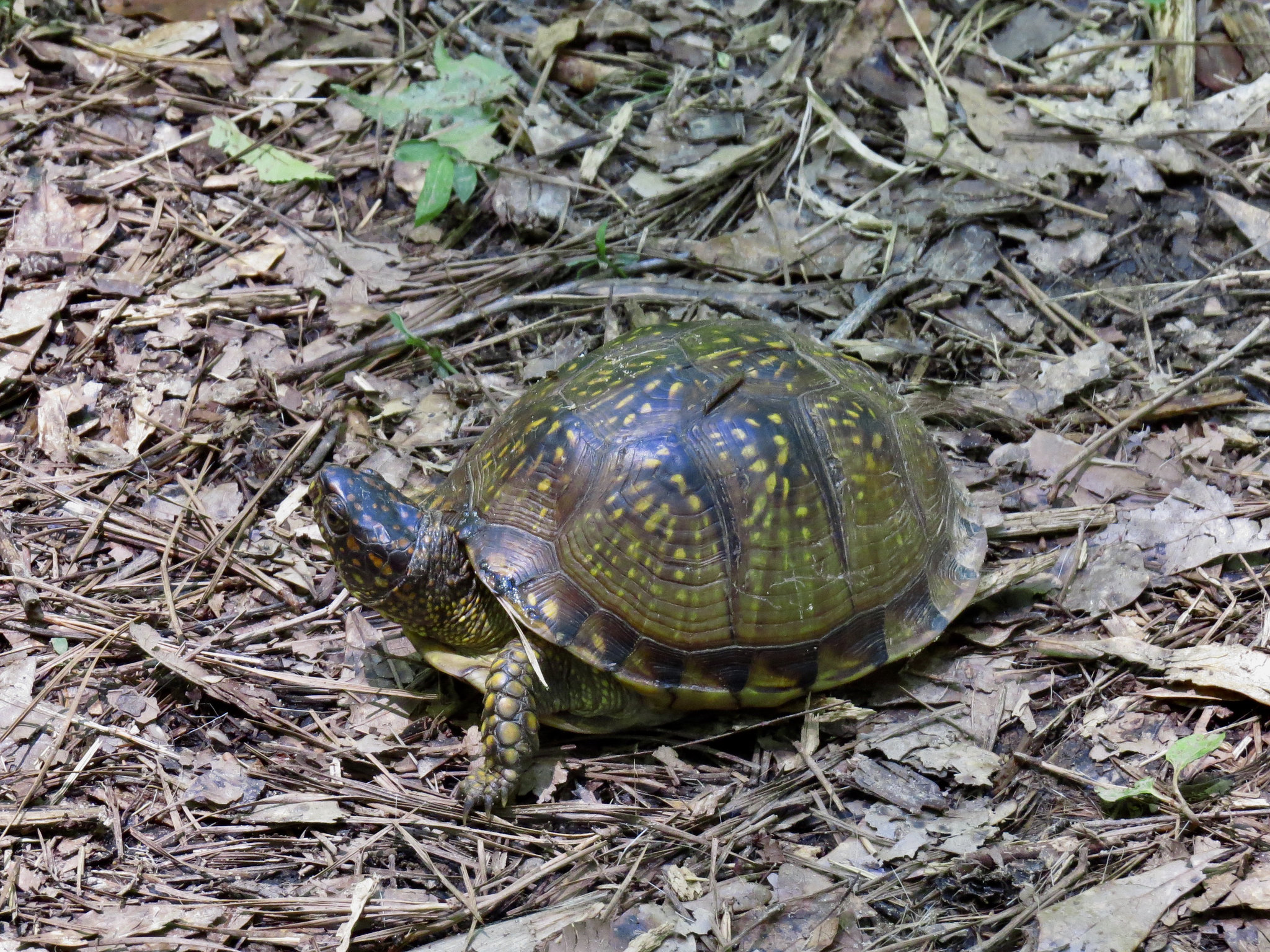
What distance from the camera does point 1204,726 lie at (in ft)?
10.3

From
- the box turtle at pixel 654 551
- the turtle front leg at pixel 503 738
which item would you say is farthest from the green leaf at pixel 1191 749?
the turtle front leg at pixel 503 738

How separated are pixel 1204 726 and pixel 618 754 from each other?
1.83 metres

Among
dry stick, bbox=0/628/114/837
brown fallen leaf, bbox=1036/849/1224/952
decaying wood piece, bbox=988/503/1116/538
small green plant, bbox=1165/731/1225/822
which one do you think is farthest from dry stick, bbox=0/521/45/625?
small green plant, bbox=1165/731/1225/822

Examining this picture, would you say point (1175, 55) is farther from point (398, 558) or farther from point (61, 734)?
point (61, 734)

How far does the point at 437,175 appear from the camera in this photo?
462 cm

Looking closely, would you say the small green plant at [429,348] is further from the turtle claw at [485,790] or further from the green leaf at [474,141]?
the turtle claw at [485,790]

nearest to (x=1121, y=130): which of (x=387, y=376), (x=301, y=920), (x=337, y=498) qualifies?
(x=387, y=376)

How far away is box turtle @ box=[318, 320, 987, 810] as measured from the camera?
3125 mm

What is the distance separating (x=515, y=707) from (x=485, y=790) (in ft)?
0.84

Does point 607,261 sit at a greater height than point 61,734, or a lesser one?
greater

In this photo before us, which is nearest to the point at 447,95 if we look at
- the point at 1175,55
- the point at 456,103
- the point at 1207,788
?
the point at 456,103

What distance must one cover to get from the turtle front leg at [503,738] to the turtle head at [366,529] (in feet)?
1.42

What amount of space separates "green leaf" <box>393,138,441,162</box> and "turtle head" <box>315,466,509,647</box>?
194 centimetres

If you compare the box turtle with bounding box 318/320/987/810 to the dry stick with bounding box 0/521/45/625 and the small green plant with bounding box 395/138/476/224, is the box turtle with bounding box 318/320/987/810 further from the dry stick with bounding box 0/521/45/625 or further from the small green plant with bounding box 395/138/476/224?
the small green plant with bounding box 395/138/476/224
